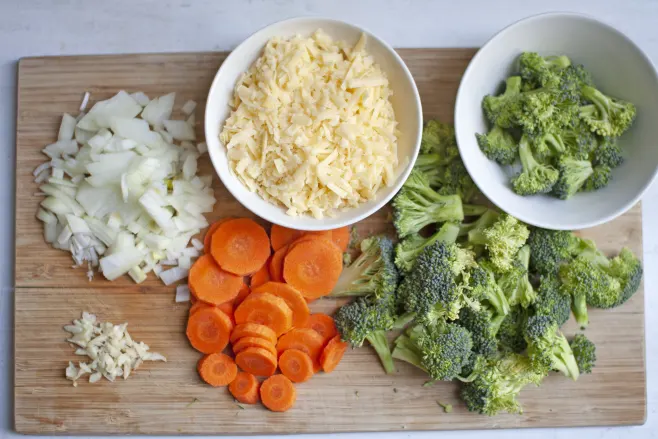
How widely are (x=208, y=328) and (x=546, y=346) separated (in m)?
1.46

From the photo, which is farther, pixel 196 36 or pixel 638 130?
pixel 196 36

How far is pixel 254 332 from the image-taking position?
2.44 m

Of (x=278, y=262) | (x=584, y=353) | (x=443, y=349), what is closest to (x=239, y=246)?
(x=278, y=262)

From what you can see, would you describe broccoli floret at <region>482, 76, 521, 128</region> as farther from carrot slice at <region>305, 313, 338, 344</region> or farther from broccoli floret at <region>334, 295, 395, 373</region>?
carrot slice at <region>305, 313, 338, 344</region>

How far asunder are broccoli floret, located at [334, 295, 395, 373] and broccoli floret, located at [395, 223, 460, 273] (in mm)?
155

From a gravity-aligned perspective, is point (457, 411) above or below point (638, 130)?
below

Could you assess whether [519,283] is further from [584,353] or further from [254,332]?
[254,332]

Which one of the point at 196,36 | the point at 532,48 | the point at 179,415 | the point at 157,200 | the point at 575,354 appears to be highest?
the point at 532,48

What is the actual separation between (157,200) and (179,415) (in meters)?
0.98

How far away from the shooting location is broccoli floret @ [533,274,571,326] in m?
2.40

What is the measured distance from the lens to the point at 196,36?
2617 mm

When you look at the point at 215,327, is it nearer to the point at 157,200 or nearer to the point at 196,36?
the point at 157,200

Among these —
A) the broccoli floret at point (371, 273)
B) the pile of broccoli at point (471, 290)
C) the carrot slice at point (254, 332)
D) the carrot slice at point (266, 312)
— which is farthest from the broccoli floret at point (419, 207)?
the carrot slice at point (254, 332)

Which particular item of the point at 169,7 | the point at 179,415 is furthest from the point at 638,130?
the point at 179,415
